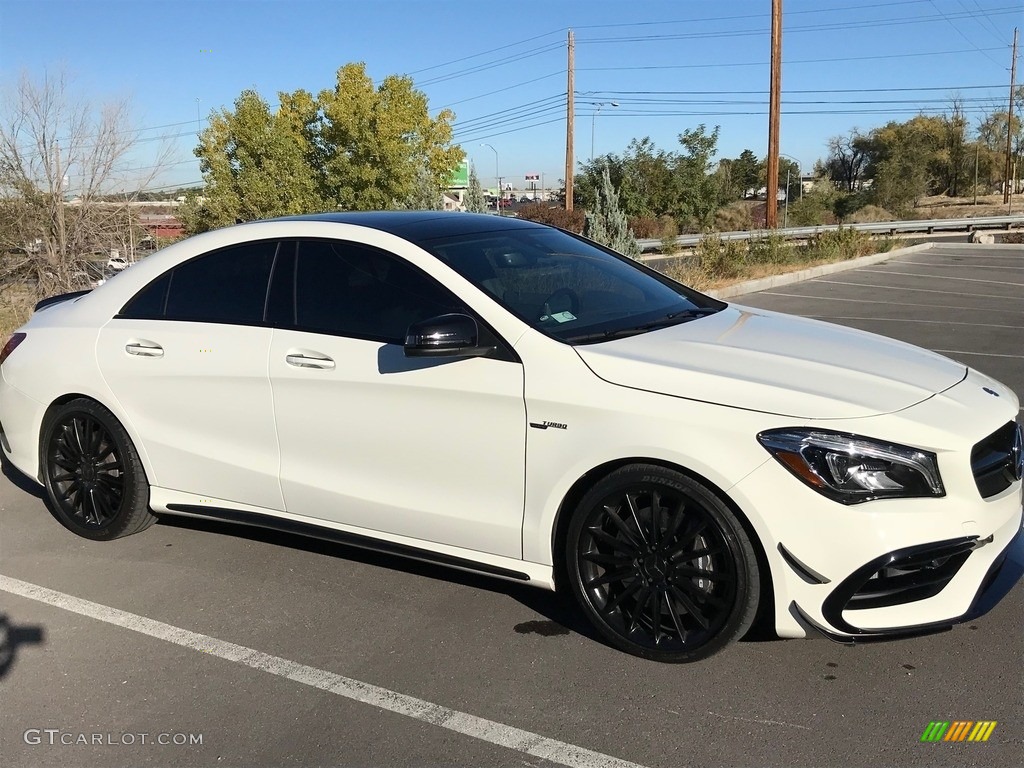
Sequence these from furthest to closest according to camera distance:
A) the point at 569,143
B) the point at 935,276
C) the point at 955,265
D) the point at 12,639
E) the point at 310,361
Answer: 1. the point at 569,143
2. the point at 955,265
3. the point at 935,276
4. the point at 310,361
5. the point at 12,639

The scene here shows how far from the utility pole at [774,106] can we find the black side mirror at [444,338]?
2272 centimetres

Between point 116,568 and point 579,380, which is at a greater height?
point 579,380

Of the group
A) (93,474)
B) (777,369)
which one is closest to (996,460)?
(777,369)

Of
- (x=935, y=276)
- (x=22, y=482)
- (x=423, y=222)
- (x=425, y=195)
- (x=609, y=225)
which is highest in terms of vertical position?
(x=425, y=195)

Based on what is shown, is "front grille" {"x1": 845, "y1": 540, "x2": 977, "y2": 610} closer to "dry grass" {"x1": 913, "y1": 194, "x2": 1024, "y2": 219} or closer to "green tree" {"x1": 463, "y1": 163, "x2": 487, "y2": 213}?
"green tree" {"x1": 463, "y1": 163, "x2": 487, "y2": 213}

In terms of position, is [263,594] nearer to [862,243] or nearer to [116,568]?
[116,568]

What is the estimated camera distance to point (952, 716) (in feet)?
9.90

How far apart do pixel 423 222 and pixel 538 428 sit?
1381 millimetres

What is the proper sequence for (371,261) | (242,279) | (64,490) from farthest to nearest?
(64,490), (242,279), (371,261)

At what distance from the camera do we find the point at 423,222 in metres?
4.34

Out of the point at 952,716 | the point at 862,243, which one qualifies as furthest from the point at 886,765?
the point at 862,243

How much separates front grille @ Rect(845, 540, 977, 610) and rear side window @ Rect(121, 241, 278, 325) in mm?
2801

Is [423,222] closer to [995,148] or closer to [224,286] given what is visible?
[224,286]

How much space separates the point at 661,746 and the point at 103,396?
3283 mm
